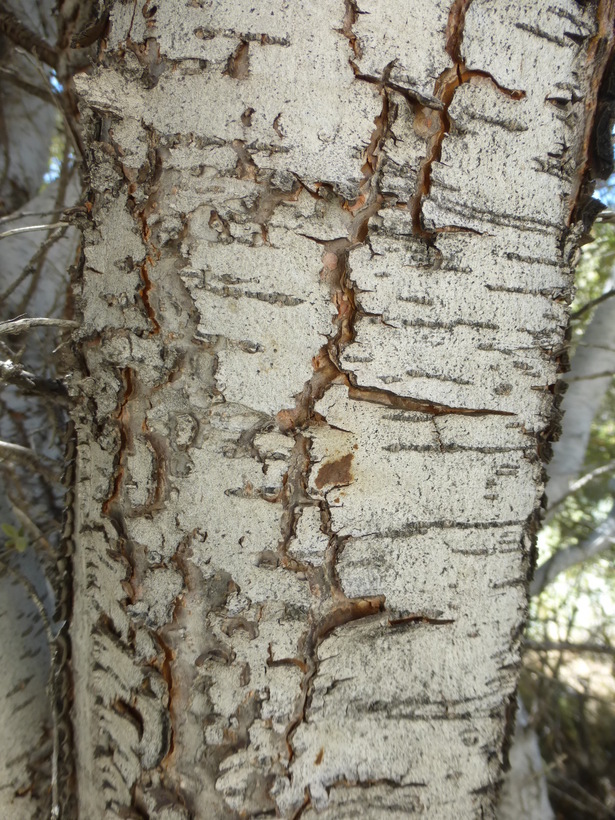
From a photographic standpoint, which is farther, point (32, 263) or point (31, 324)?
point (32, 263)

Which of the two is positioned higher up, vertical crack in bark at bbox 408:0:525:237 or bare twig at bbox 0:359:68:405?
vertical crack in bark at bbox 408:0:525:237

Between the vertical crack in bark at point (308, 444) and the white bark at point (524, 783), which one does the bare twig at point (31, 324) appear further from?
the white bark at point (524, 783)

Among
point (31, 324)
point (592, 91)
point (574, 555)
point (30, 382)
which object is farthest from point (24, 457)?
point (574, 555)

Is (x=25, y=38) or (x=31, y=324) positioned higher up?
(x=25, y=38)

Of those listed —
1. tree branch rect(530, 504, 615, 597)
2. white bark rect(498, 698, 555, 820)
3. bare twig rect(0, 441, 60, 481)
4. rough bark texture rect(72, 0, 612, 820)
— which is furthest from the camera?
tree branch rect(530, 504, 615, 597)

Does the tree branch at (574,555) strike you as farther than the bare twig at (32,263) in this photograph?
Yes

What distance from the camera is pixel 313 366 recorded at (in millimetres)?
642

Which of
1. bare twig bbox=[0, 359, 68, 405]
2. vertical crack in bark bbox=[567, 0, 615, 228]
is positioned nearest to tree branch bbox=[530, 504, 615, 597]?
vertical crack in bark bbox=[567, 0, 615, 228]

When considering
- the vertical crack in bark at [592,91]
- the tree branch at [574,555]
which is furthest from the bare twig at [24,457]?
the tree branch at [574,555]

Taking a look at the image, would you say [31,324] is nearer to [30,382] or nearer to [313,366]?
[30,382]

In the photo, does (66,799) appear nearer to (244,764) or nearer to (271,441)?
(244,764)

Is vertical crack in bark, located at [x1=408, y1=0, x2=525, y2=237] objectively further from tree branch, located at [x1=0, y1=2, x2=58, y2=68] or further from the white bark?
the white bark

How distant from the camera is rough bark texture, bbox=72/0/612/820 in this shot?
613mm

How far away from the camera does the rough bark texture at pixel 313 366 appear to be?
61 centimetres
